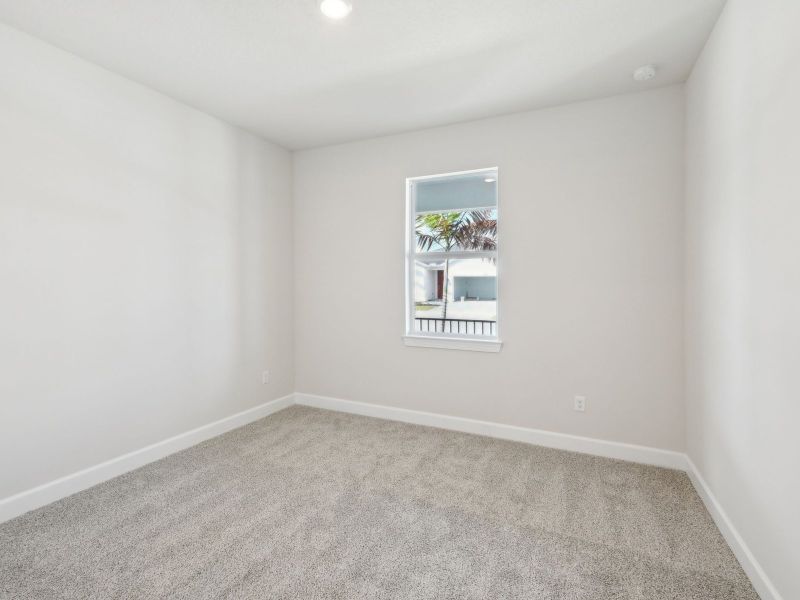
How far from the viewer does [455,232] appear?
3520 millimetres

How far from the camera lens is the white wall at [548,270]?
2721 millimetres

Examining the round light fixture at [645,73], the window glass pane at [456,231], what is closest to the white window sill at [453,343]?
the window glass pane at [456,231]

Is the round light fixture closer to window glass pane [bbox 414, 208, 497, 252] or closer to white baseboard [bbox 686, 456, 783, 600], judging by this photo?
window glass pane [bbox 414, 208, 497, 252]

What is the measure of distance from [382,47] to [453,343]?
219cm

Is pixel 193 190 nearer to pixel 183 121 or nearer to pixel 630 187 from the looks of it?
pixel 183 121

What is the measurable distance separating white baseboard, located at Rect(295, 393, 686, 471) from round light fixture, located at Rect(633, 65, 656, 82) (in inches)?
95.8

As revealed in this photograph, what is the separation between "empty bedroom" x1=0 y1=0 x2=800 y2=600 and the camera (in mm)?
1702

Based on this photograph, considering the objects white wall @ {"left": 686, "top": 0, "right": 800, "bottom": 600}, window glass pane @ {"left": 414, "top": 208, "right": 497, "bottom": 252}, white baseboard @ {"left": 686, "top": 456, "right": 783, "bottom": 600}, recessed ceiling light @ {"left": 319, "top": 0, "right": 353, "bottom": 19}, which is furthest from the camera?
window glass pane @ {"left": 414, "top": 208, "right": 497, "bottom": 252}

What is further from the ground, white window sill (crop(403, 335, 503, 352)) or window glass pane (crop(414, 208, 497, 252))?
window glass pane (crop(414, 208, 497, 252))

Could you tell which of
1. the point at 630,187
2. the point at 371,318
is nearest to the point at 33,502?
the point at 371,318

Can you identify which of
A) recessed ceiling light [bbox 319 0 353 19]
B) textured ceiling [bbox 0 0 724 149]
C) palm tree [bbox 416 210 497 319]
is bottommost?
palm tree [bbox 416 210 497 319]

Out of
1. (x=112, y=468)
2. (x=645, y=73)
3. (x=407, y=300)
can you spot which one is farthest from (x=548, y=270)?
(x=112, y=468)

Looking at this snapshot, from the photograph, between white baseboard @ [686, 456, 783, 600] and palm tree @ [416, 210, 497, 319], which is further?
palm tree @ [416, 210, 497, 319]

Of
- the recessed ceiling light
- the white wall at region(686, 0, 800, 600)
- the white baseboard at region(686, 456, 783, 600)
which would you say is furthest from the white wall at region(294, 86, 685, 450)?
the recessed ceiling light
